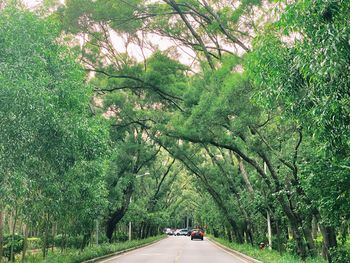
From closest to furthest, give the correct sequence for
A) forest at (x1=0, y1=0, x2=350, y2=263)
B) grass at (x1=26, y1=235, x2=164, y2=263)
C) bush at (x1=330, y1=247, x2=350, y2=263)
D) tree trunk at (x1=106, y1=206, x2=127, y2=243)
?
forest at (x1=0, y1=0, x2=350, y2=263), bush at (x1=330, y1=247, x2=350, y2=263), grass at (x1=26, y1=235, x2=164, y2=263), tree trunk at (x1=106, y1=206, x2=127, y2=243)

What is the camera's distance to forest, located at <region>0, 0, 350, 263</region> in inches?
276

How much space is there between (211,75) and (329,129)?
9.15 meters

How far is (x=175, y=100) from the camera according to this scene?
787 inches

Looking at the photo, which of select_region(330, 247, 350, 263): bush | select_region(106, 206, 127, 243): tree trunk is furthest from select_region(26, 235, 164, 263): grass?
select_region(330, 247, 350, 263): bush

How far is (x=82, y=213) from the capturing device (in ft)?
60.5

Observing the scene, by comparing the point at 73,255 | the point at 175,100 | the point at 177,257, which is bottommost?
the point at 177,257

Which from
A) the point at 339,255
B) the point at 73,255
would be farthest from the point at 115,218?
the point at 339,255

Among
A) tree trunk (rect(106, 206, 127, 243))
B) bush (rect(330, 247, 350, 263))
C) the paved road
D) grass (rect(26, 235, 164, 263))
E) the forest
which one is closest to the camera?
the forest

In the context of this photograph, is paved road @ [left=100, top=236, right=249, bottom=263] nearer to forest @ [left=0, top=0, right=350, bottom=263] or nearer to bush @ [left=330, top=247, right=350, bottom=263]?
forest @ [left=0, top=0, right=350, bottom=263]

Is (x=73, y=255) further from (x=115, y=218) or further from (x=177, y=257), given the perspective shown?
(x=115, y=218)

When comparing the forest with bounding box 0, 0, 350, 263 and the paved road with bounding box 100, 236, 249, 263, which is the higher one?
the forest with bounding box 0, 0, 350, 263

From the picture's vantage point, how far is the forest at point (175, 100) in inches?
276

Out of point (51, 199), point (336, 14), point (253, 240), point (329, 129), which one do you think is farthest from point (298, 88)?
point (253, 240)

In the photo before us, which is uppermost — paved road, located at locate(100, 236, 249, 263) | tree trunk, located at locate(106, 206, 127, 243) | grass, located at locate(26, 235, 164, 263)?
tree trunk, located at locate(106, 206, 127, 243)
